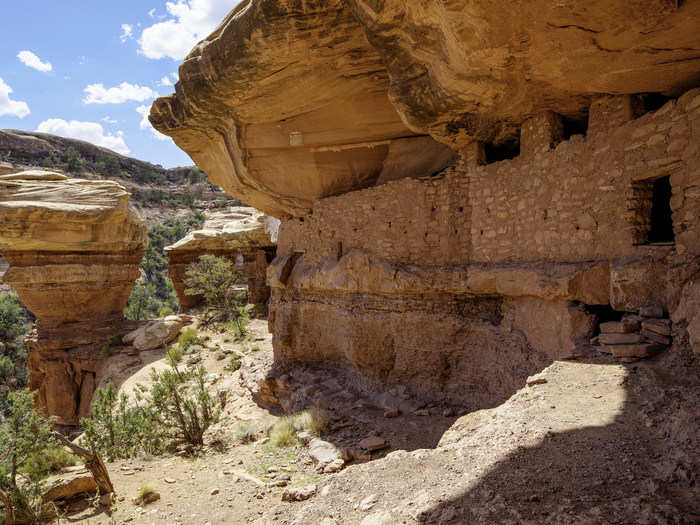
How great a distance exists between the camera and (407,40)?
4184 millimetres

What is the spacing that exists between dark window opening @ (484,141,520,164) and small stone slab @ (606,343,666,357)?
306cm

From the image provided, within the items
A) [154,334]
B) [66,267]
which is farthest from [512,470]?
[66,267]

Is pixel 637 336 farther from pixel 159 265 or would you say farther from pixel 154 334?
pixel 159 265

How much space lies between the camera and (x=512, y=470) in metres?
2.36

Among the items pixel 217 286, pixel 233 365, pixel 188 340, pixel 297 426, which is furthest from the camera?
pixel 217 286

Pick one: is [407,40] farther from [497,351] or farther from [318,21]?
[497,351]

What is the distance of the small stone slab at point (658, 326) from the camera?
9.97 feet

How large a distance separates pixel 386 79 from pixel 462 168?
71.6 inches

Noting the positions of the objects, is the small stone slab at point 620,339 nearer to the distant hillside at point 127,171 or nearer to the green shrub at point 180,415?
the green shrub at point 180,415

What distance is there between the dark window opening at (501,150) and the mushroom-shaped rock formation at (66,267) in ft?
40.7

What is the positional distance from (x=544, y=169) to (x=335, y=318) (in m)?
4.18

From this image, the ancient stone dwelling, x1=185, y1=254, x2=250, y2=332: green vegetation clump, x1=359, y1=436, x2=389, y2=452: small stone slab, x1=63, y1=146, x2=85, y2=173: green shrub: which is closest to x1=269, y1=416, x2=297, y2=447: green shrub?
x1=359, y1=436, x2=389, y2=452: small stone slab

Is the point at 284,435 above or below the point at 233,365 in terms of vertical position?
above

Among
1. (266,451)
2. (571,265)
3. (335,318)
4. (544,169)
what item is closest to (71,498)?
(266,451)
